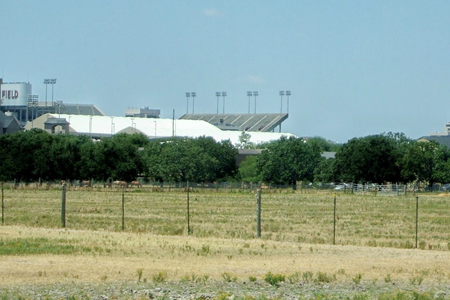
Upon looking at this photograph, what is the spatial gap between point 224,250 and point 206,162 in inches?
3509

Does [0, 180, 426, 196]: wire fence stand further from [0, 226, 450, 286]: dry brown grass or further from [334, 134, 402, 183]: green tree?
[0, 226, 450, 286]: dry brown grass

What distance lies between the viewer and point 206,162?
118 metres

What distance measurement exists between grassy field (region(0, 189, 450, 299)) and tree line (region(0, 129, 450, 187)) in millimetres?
55826

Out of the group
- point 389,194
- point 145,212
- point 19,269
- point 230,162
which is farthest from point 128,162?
point 19,269

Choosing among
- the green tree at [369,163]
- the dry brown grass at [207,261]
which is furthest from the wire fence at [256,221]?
the green tree at [369,163]

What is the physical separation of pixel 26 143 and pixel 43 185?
14235 mm

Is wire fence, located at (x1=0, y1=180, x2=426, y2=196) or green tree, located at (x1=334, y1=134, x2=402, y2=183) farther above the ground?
green tree, located at (x1=334, y1=134, x2=402, y2=183)

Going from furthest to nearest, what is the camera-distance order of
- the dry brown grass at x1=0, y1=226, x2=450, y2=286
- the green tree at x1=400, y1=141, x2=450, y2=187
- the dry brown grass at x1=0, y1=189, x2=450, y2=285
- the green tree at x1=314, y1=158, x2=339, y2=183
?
the green tree at x1=314, y1=158, x2=339, y2=183, the green tree at x1=400, y1=141, x2=450, y2=187, the dry brown grass at x1=0, y1=189, x2=450, y2=285, the dry brown grass at x1=0, y1=226, x2=450, y2=286

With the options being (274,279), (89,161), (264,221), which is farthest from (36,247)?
(89,161)

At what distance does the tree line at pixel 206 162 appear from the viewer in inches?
4161

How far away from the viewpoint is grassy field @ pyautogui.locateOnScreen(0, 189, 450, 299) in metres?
21.5

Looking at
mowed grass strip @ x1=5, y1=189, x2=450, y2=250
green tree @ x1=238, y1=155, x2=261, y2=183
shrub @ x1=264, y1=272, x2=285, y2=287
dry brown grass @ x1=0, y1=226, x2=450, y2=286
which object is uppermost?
green tree @ x1=238, y1=155, x2=261, y2=183

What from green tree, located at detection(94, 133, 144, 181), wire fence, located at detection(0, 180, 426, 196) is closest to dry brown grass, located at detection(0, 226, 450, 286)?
wire fence, located at detection(0, 180, 426, 196)

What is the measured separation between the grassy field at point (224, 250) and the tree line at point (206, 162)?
55826mm
